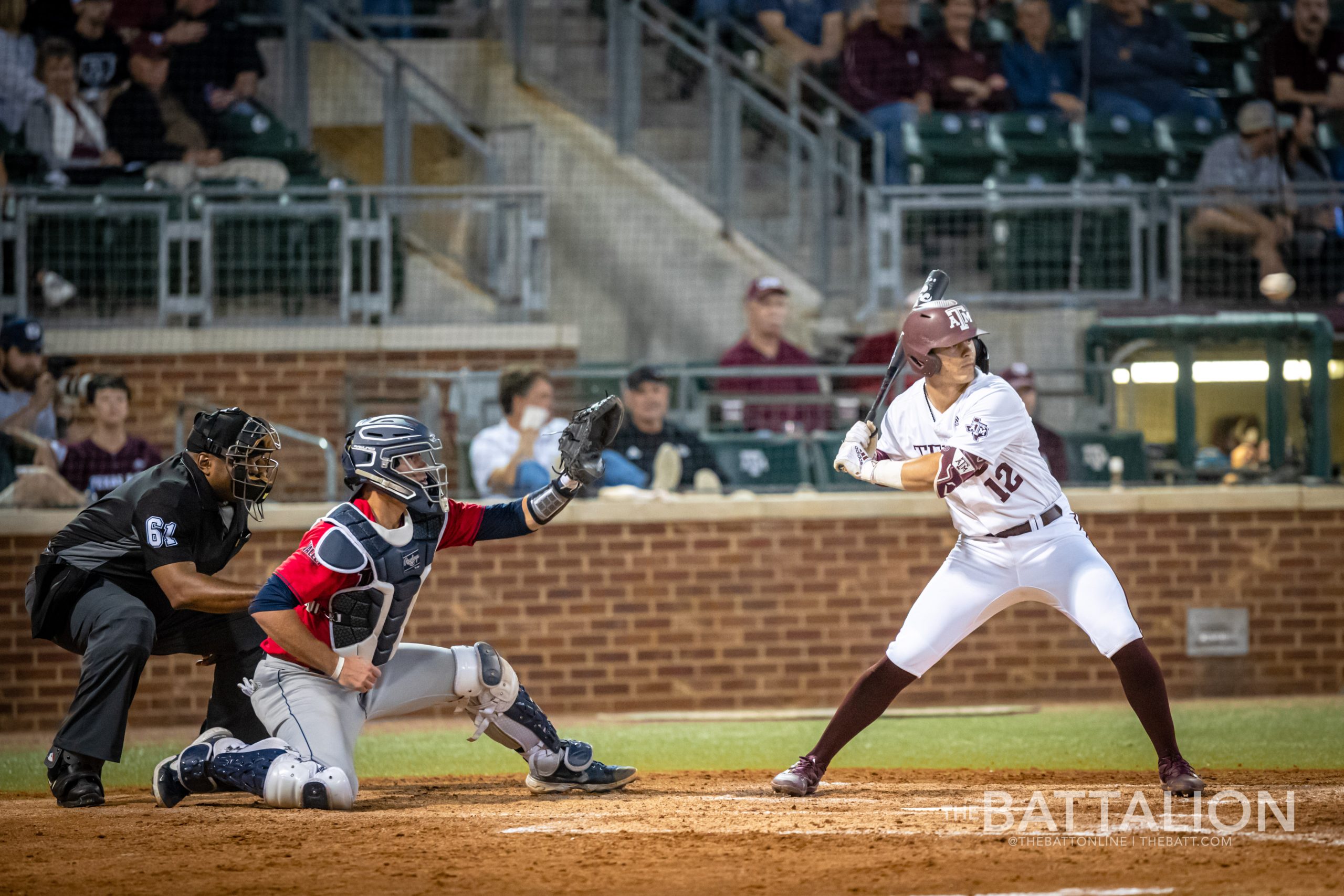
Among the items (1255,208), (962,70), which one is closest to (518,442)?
(1255,208)

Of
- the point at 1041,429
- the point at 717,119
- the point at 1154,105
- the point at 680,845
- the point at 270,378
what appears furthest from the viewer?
the point at 1154,105

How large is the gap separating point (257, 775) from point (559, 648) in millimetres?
3276

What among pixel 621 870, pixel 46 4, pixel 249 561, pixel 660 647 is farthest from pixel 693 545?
pixel 46 4

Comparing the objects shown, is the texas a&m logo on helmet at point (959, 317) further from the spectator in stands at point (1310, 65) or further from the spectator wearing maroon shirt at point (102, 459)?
the spectator in stands at point (1310, 65)

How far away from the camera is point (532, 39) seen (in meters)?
11.5

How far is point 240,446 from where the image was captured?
4.97m

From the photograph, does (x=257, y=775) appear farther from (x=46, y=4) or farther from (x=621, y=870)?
(x=46, y=4)

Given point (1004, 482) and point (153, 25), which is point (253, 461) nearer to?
point (1004, 482)

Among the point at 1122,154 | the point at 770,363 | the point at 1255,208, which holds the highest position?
the point at 1122,154

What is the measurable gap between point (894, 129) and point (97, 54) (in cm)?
553

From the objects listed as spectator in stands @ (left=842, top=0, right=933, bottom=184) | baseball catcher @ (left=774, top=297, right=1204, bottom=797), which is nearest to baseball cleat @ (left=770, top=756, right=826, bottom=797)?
baseball catcher @ (left=774, top=297, right=1204, bottom=797)

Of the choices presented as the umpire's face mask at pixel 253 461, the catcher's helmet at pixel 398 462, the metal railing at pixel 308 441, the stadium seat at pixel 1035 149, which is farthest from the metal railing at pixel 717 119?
the catcher's helmet at pixel 398 462

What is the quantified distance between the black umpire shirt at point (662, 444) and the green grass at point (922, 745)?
142 cm

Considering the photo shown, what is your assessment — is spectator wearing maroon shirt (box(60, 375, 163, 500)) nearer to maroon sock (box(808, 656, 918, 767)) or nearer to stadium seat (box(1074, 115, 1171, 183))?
maroon sock (box(808, 656, 918, 767))
